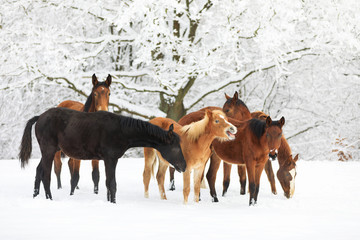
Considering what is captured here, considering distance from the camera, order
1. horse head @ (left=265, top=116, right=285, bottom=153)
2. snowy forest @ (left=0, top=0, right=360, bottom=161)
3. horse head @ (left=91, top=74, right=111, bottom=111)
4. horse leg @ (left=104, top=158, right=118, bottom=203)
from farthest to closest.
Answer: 1. snowy forest @ (left=0, top=0, right=360, bottom=161)
2. horse head @ (left=91, top=74, right=111, bottom=111)
3. horse head @ (left=265, top=116, right=285, bottom=153)
4. horse leg @ (left=104, top=158, right=118, bottom=203)

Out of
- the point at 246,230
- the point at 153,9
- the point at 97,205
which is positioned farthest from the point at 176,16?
the point at 246,230

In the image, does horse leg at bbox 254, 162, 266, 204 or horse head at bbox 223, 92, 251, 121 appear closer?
horse leg at bbox 254, 162, 266, 204

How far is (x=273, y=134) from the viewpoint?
6723mm

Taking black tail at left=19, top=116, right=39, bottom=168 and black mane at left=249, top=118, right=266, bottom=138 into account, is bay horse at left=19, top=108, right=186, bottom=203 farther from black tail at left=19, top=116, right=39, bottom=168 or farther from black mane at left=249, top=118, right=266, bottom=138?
black mane at left=249, top=118, right=266, bottom=138

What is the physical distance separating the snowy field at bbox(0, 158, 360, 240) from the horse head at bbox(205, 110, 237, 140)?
101 centimetres

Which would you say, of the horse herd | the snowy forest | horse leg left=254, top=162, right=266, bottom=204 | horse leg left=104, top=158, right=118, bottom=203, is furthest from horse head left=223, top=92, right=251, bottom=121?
the snowy forest

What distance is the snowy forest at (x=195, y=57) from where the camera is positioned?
1218 cm

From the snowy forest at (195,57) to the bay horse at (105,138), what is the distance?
211 inches

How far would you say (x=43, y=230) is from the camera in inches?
194

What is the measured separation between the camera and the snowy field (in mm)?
4969

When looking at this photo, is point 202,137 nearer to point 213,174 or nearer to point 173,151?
point 173,151

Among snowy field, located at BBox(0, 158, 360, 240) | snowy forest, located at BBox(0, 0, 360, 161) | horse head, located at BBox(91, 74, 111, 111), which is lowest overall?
snowy field, located at BBox(0, 158, 360, 240)

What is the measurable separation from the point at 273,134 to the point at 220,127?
2.37 ft

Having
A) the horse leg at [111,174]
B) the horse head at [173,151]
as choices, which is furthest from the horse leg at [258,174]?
the horse leg at [111,174]
